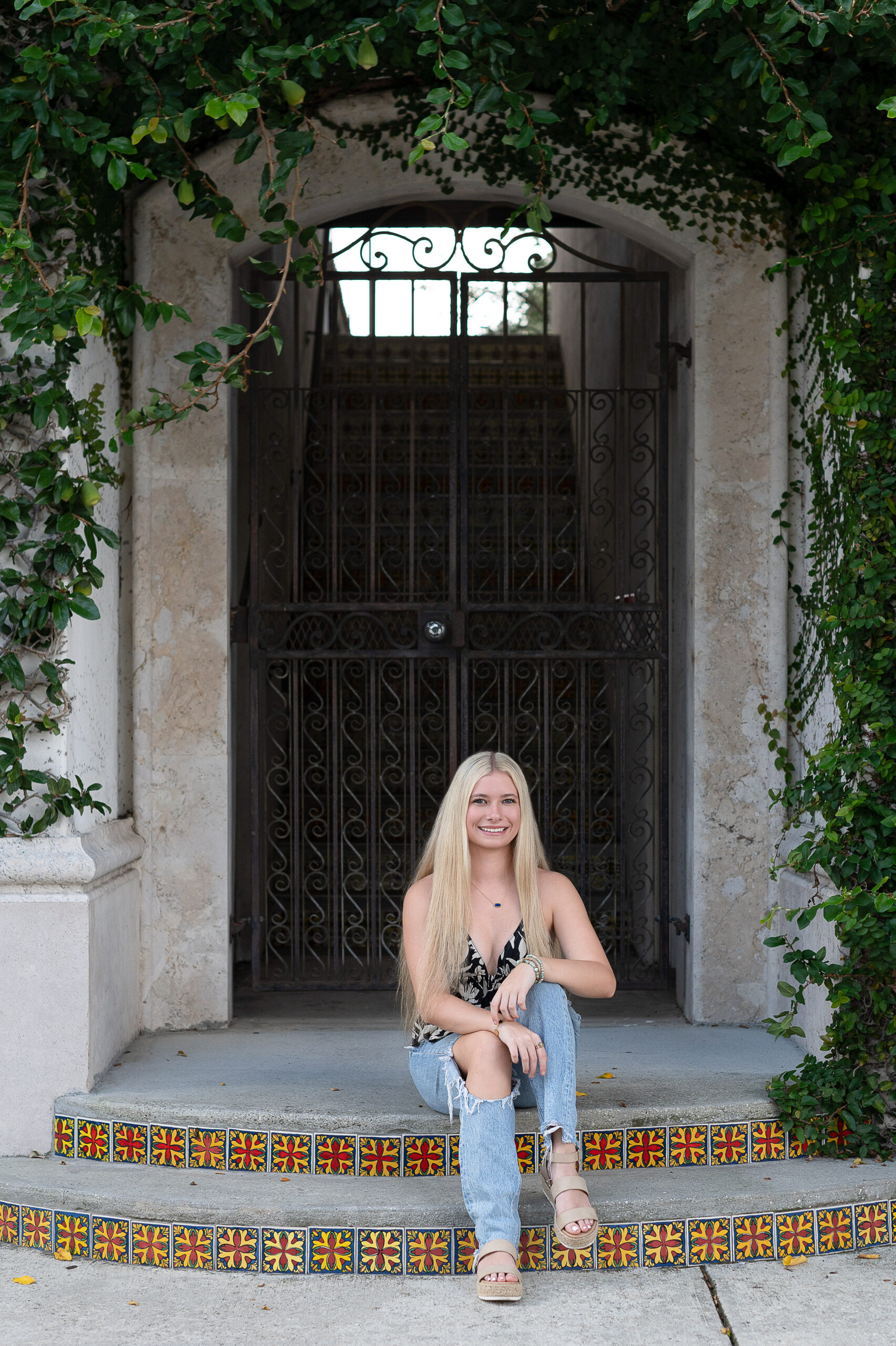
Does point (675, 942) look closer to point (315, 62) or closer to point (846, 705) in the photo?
point (846, 705)

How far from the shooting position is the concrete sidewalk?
2939 mm

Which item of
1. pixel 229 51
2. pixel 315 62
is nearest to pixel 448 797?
→ pixel 315 62

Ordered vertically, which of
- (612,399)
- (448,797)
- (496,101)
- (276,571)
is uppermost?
(496,101)

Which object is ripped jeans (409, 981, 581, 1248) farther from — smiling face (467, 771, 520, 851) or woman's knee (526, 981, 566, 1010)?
smiling face (467, 771, 520, 851)

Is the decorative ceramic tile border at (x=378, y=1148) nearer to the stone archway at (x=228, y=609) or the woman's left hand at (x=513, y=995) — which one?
the woman's left hand at (x=513, y=995)

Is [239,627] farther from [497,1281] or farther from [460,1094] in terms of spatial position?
[497,1281]

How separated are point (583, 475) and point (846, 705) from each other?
4.15m

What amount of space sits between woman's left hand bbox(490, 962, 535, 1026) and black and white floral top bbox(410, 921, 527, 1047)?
167mm

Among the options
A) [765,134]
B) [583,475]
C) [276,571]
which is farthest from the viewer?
[583,475]

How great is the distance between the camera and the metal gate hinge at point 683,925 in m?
4.71

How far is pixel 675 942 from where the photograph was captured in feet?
16.6

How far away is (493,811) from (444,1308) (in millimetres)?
1238

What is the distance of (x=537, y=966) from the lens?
3.31 m

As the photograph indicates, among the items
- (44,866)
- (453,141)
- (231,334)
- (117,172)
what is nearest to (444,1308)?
(44,866)
